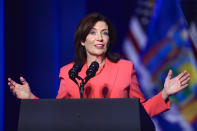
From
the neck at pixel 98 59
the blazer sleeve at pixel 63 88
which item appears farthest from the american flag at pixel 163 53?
the blazer sleeve at pixel 63 88

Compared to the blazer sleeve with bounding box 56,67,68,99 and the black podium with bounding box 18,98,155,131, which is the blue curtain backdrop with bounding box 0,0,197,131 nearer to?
the blazer sleeve with bounding box 56,67,68,99

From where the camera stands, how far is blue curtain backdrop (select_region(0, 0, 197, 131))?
294 cm

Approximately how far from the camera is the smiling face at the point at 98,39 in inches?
84.6

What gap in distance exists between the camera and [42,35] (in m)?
3.35

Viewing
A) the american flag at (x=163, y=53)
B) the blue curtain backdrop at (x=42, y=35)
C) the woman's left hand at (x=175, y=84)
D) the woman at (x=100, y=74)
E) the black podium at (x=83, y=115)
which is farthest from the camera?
the american flag at (x=163, y=53)

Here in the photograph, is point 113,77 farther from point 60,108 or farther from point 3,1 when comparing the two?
point 3,1

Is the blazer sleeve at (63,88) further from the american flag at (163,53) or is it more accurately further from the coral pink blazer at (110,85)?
the american flag at (163,53)

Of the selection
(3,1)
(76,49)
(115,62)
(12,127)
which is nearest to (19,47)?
(3,1)

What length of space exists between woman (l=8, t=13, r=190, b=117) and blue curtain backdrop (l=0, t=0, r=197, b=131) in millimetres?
875

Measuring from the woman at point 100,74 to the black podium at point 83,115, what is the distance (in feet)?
1.55

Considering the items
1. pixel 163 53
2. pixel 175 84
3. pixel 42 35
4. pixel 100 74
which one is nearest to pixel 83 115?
pixel 175 84

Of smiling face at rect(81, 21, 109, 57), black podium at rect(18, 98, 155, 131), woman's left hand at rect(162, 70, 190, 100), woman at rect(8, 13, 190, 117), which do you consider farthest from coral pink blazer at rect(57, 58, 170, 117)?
black podium at rect(18, 98, 155, 131)

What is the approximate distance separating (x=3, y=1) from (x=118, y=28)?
3.79ft

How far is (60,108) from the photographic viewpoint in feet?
4.79
